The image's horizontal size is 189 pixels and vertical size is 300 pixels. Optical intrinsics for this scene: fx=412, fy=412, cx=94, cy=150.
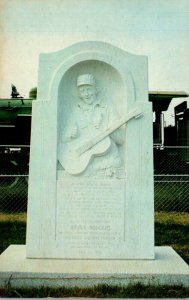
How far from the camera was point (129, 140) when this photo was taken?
431 cm

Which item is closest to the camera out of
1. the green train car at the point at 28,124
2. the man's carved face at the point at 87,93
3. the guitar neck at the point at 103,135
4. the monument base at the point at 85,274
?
the monument base at the point at 85,274

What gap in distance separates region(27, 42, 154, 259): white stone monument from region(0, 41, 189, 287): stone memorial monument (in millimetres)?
10

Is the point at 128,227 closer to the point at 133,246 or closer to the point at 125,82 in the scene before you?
the point at 133,246

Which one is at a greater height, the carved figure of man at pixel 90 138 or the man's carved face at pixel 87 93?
the man's carved face at pixel 87 93

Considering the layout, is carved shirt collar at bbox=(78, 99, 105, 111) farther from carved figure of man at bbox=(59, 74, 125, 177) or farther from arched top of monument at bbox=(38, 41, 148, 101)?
arched top of monument at bbox=(38, 41, 148, 101)

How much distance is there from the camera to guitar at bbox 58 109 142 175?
169 inches

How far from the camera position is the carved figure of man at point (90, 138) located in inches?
169

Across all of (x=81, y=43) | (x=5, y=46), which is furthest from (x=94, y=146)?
(x=5, y=46)

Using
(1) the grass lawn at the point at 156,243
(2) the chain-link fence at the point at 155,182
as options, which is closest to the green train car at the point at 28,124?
(2) the chain-link fence at the point at 155,182

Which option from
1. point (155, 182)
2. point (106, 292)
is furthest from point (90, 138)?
point (155, 182)

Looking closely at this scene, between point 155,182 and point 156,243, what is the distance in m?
3.49

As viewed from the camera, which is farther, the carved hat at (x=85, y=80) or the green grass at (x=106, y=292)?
the carved hat at (x=85, y=80)

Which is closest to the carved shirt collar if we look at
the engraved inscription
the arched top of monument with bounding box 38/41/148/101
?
the arched top of monument with bounding box 38/41/148/101

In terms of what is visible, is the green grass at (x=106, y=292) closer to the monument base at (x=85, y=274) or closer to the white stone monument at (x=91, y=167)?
the monument base at (x=85, y=274)
